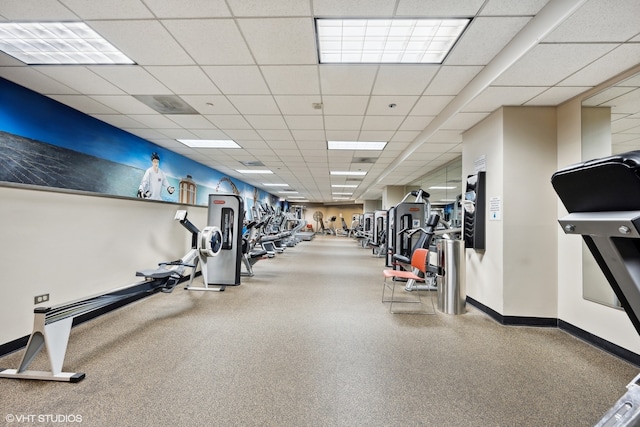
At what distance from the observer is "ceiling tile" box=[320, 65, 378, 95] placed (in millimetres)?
3022

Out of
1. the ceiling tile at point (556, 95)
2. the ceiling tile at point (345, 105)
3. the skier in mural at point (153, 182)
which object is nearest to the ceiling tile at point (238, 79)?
the ceiling tile at point (345, 105)

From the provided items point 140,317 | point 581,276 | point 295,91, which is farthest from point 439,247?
point 140,317

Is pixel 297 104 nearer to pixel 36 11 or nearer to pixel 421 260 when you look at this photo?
pixel 36 11

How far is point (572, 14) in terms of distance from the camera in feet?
6.40

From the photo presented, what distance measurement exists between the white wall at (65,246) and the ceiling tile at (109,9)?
5.12 ft

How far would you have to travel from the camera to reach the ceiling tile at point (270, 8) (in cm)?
214

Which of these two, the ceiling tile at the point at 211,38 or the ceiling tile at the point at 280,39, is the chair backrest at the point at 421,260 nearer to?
the ceiling tile at the point at 280,39

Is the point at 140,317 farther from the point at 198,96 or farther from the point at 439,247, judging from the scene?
the point at 439,247

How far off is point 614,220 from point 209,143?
6.49 metres

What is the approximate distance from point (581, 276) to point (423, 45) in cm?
287

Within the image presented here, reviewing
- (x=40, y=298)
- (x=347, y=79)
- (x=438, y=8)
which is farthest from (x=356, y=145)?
(x=40, y=298)

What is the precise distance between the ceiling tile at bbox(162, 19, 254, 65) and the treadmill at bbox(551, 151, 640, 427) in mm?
2653

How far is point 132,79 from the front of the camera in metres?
3.41

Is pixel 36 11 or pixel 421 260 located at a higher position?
pixel 36 11
